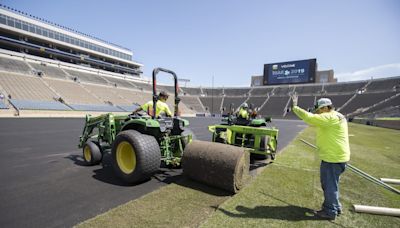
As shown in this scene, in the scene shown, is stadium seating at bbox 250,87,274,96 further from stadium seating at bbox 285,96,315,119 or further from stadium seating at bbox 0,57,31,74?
stadium seating at bbox 0,57,31,74

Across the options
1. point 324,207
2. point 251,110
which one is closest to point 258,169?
point 324,207

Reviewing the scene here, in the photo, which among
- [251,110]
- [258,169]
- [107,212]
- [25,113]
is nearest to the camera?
[107,212]

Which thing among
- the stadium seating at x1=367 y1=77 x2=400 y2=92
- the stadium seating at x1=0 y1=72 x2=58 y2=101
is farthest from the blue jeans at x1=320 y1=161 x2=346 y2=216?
the stadium seating at x1=367 y1=77 x2=400 y2=92

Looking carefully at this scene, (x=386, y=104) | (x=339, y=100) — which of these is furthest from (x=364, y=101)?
(x=339, y=100)

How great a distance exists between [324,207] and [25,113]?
97.7 feet

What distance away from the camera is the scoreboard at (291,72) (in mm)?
40575

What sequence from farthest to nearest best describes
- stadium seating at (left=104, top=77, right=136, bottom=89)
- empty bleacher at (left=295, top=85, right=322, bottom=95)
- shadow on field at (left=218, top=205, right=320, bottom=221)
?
empty bleacher at (left=295, top=85, right=322, bottom=95) → stadium seating at (left=104, top=77, right=136, bottom=89) → shadow on field at (left=218, top=205, right=320, bottom=221)

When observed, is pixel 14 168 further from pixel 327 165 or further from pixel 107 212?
pixel 327 165

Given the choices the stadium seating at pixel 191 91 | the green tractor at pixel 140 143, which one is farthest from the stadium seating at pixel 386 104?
the green tractor at pixel 140 143

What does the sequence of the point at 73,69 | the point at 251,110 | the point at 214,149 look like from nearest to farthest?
the point at 214,149 < the point at 251,110 < the point at 73,69

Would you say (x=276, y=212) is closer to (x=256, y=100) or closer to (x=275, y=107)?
(x=275, y=107)

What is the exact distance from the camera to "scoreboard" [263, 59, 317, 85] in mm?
40575

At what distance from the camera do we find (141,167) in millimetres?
3732

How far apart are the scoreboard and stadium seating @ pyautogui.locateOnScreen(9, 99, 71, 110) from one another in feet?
130
